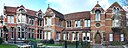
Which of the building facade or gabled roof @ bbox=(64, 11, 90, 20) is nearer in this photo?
the building facade

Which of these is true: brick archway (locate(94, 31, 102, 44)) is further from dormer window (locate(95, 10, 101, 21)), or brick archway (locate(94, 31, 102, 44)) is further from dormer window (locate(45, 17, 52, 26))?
dormer window (locate(45, 17, 52, 26))

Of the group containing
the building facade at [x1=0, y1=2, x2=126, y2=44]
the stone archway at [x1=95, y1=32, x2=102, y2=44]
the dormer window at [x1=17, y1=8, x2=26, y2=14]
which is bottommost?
the stone archway at [x1=95, y1=32, x2=102, y2=44]

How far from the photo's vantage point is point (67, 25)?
169 feet

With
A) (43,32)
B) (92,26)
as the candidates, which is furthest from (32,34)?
(92,26)

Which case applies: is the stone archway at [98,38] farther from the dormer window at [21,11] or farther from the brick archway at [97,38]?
the dormer window at [21,11]

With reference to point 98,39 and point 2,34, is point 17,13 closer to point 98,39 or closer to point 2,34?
point 2,34

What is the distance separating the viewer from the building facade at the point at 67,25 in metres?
45.1

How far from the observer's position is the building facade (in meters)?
45.1

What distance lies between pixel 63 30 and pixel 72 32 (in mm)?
2203

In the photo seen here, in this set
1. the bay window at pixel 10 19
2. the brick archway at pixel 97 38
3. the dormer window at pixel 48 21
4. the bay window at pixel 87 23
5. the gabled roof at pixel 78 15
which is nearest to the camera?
the bay window at pixel 10 19

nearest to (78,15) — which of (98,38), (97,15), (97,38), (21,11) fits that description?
(97,15)

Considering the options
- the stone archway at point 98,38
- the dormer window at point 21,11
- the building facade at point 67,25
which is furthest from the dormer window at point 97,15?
the dormer window at point 21,11

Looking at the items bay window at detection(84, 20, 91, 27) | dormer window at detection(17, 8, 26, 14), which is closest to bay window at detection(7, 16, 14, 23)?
dormer window at detection(17, 8, 26, 14)

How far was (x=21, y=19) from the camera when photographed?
45.4 meters
